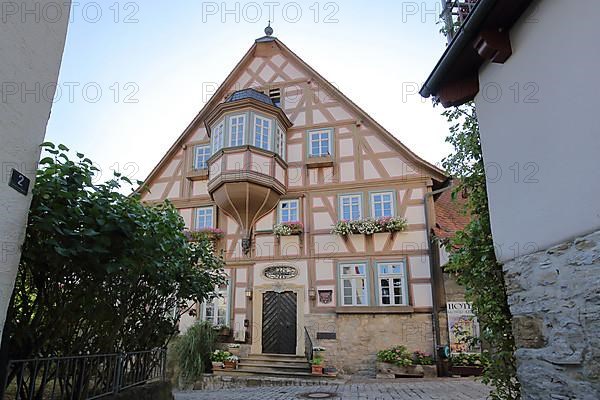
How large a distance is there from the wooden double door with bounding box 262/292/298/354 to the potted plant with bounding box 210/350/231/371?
107cm

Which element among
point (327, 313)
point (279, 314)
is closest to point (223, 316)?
point (279, 314)

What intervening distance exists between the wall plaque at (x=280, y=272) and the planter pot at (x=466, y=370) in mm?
4336

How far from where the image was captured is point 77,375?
3.37 m

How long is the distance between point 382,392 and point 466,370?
133 inches

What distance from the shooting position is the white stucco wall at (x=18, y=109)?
7.57 ft

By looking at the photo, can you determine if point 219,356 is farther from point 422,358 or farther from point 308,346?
point 422,358

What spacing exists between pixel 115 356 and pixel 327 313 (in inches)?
288

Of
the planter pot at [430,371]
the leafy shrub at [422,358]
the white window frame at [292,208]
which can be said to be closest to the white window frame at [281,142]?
the white window frame at [292,208]

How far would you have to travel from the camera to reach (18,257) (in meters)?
2.41

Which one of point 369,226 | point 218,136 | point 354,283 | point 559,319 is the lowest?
point 559,319

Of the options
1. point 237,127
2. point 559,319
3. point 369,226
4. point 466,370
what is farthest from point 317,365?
point 559,319

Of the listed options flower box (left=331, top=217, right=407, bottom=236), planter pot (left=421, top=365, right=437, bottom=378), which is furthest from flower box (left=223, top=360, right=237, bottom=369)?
planter pot (left=421, top=365, right=437, bottom=378)

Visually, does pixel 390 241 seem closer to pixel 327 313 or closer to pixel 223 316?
pixel 327 313

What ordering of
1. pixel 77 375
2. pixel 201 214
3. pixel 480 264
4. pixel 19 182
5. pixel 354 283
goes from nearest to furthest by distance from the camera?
1. pixel 19 182
2. pixel 77 375
3. pixel 480 264
4. pixel 354 283
5. pixel 201 214
